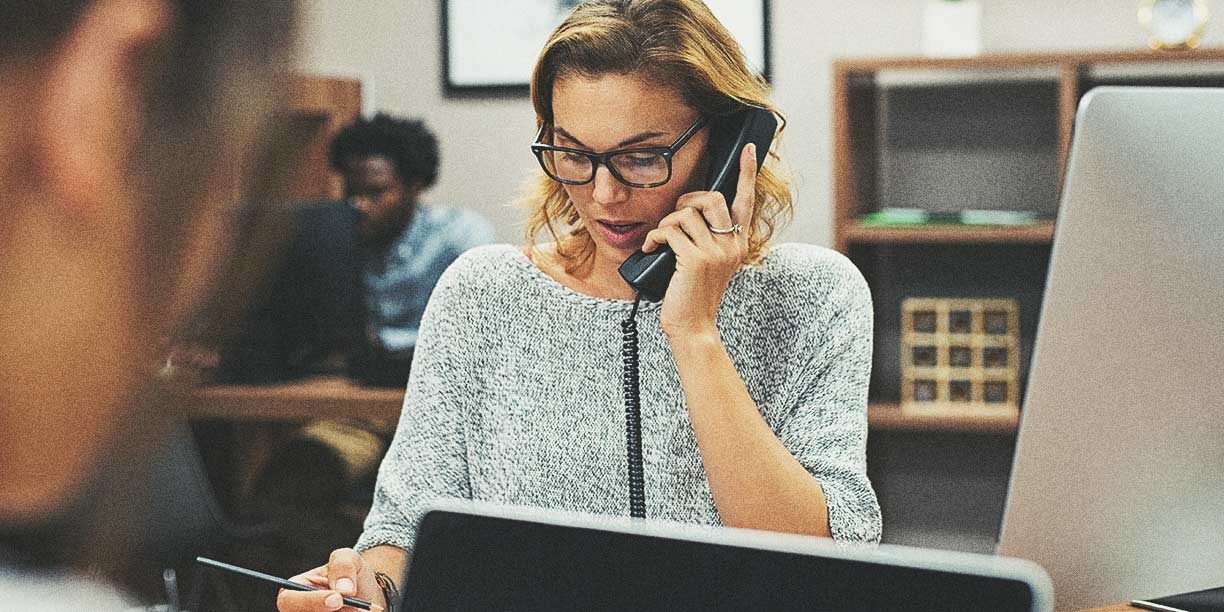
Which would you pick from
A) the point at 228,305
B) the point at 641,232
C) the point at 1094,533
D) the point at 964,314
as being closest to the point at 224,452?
the point at 964,314

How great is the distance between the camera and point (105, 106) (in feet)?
0.79

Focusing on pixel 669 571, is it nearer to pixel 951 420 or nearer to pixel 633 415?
pixel 633 415

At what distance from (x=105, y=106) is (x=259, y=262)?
0.04 metres

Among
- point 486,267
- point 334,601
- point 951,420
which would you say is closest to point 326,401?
point 951,420

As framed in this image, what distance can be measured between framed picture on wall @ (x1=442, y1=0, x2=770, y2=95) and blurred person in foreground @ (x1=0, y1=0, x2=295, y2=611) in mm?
3194

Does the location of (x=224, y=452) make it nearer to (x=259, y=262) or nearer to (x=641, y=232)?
(x=641, y=232)

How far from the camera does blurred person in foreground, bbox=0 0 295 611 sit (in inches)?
9.4

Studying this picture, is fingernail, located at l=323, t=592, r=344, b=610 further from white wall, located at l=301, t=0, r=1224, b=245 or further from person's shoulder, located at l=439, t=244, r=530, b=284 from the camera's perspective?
white wall, located at l=301, t=0, r=1224, b=245

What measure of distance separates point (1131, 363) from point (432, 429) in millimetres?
751

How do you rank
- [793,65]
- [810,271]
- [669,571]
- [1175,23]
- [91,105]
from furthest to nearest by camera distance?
[793,65], [1175,23], [810,271], [669,571], [91,105]

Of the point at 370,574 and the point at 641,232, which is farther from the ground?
the point at 641,232

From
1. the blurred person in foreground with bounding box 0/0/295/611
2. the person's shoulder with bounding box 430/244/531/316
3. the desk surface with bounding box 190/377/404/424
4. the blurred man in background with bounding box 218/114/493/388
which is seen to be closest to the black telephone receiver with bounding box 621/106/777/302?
the person's shoulder with bounding box 430/244/531/316

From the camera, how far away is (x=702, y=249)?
1305 mm

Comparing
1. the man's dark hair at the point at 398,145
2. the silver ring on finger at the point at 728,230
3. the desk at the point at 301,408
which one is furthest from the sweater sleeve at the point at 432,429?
the man's dark hair at the point at 398,145
